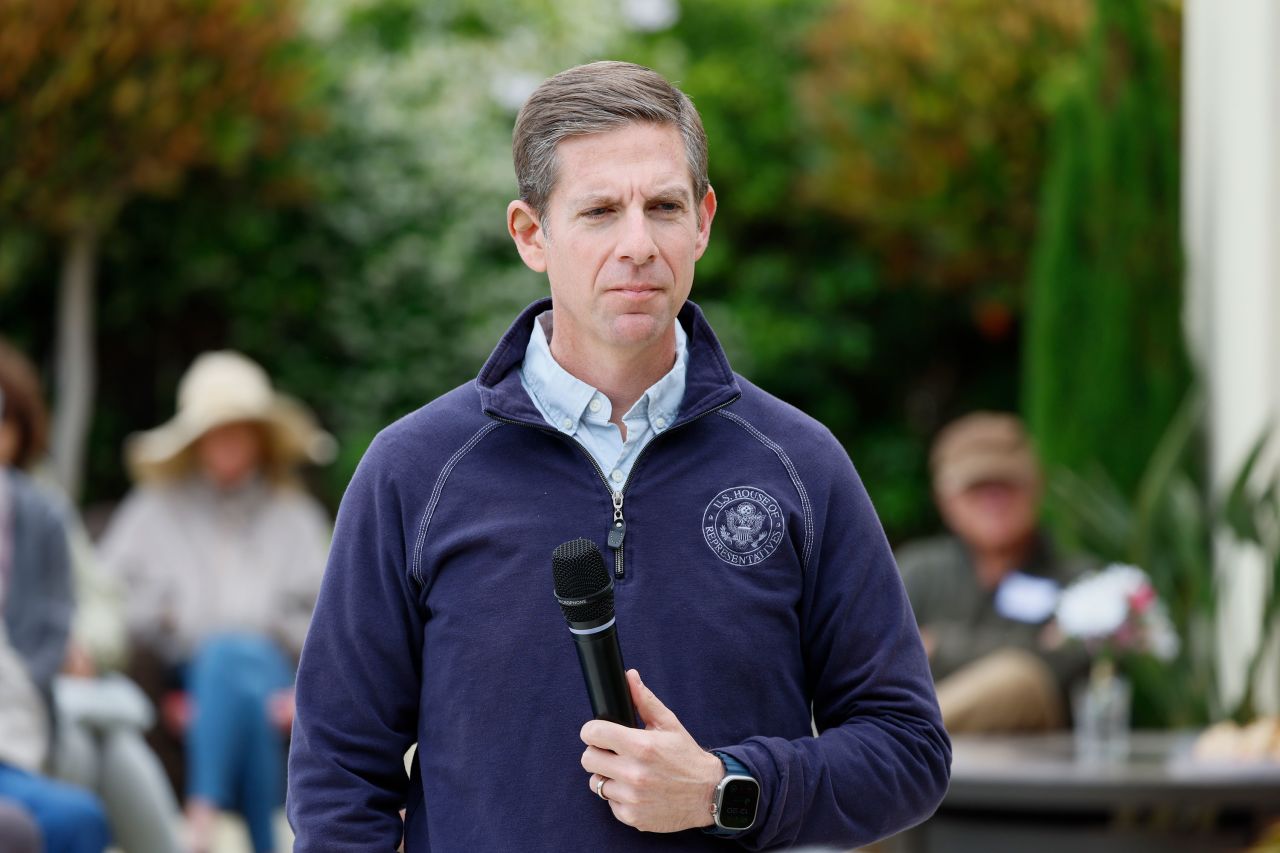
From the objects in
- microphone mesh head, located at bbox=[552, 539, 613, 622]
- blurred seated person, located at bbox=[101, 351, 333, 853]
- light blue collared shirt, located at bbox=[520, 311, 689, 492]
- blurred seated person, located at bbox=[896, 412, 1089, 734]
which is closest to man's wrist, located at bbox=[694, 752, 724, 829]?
microphone mesh head, located at bbox=[552, 539, 613, 622]

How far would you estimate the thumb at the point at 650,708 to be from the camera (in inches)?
58.2

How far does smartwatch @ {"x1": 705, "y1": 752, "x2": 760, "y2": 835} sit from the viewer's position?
1497 millimetres

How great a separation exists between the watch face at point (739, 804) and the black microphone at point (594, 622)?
0.11m

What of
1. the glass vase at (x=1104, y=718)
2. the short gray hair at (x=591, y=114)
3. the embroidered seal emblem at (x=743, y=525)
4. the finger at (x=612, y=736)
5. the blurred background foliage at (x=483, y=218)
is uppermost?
the blurred background foliage at (x=483, y=218)

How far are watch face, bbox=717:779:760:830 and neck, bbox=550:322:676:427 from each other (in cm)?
35

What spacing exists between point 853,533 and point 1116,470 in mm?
5495

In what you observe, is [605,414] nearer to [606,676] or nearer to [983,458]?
[606,676]

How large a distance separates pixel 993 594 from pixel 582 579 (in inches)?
160

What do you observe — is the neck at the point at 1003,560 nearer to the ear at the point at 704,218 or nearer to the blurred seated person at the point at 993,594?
the blurred seated person at the point at 993,594

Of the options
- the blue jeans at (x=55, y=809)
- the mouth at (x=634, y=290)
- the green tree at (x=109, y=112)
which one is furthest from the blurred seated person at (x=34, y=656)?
the green tree at (x=109, y=112)

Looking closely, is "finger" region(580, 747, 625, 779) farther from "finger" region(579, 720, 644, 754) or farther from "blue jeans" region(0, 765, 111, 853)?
"blue jeans" region(0, 765, 111, 853)

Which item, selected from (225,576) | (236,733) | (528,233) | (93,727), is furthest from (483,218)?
(528,233)

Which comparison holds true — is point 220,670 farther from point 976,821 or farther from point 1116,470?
point 1116,470

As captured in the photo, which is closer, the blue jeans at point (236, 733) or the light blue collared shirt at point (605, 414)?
the light blue collared shirt at point (605, 414)
